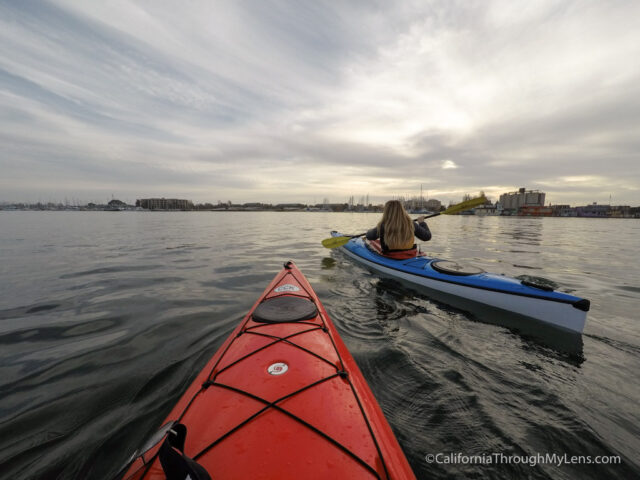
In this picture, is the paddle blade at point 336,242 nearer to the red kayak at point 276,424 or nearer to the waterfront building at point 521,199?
the red kayak at point 276,424

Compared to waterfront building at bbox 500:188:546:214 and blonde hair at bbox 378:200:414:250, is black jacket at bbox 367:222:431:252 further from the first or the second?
waterfront building at bbox 500:188:546:214

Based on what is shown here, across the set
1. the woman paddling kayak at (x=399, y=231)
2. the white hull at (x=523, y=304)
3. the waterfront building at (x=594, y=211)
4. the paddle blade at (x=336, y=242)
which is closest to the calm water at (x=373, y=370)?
the white hull at (x=523, y=304)

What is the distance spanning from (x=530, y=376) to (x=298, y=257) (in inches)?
326

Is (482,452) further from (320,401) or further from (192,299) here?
(192,299)

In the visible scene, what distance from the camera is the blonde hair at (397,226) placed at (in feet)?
21.6

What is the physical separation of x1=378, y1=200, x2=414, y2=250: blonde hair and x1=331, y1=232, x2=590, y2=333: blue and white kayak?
50 centimetres

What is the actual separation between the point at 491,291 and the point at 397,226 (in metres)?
2.71

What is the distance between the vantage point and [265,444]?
140cm

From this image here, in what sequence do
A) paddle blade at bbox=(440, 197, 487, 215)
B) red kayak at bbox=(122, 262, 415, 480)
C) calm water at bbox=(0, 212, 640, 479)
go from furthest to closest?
paddle blade at bbox=(440, 197, 487, 215) < calm water at bbox=(0, 212, 640, 479) < red kayak at bbox=(122, 262, 415, 480)

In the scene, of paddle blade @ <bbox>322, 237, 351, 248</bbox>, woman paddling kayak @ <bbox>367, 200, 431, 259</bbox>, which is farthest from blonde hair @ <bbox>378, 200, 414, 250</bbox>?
paddle blade @ <bbox>322, 237, 351, 248</bbox>

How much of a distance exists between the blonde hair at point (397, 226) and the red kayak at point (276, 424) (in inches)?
187

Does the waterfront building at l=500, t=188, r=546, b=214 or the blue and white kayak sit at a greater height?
the waterfront building at l=500, t=188, r=546, b=214

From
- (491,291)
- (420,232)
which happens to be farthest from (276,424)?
(420,232)

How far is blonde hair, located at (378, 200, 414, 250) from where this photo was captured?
21.6 feet
